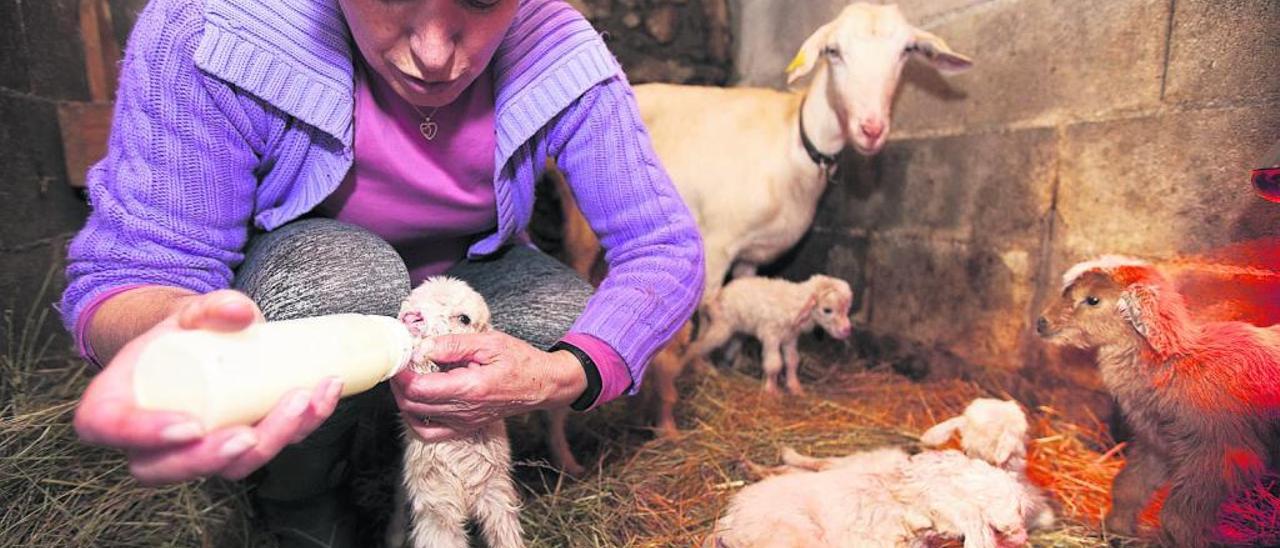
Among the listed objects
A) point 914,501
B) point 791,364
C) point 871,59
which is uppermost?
point 871,59

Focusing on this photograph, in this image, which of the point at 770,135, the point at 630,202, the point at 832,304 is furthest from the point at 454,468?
the point at 770,135

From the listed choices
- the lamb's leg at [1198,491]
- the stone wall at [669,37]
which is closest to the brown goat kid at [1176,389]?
the lamb's leg at [1198,491]

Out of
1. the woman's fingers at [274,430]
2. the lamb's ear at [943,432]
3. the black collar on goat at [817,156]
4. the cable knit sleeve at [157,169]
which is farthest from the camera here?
the black collar on goat at [817,156]

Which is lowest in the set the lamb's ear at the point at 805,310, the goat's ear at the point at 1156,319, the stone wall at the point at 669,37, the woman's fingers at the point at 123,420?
the lamb's ear at the point at 805,310

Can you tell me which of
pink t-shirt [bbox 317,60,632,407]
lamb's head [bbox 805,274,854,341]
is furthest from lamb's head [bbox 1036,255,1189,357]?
pink t-shirt [bbox 317,60,632,407]

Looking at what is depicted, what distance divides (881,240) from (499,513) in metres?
2.47

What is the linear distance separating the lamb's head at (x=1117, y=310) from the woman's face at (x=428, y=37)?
163cm

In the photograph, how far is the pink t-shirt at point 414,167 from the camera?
60.9 inches

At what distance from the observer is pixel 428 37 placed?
1188mm

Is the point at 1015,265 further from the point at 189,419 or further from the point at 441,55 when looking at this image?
the point at 189,419

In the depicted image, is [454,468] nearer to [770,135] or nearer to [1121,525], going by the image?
[1121,525]

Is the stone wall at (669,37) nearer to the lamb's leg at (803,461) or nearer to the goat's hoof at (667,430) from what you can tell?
the goat's hoof at (667,430)

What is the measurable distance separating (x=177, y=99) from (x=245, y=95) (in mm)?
113

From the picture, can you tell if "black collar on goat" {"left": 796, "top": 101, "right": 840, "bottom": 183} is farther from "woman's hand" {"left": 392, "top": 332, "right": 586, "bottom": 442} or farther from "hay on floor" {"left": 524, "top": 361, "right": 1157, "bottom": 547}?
"woman's hand" {"left": 392, "top": 332, "right": 586, "bottom": 442}
